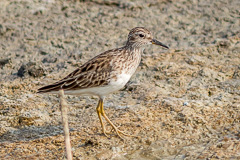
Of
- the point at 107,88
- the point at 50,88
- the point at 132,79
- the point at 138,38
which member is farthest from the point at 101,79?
the point at 132,79

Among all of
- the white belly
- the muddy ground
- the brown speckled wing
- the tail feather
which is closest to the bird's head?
the brown speckled wing

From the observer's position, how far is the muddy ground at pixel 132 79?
6.82m

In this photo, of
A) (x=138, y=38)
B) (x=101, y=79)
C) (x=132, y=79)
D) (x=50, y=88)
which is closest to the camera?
(x=50, y=88)

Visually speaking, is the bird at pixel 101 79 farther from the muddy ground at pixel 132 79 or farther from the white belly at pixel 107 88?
the muddy ground at pixel 132 79

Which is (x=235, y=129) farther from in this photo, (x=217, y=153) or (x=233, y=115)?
(x=217, y=153)

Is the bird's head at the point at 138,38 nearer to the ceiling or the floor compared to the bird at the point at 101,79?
nearer to the ceiling

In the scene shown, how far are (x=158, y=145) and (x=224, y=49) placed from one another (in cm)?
394

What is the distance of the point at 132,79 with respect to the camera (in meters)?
8.89

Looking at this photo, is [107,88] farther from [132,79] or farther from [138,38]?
[132,79]

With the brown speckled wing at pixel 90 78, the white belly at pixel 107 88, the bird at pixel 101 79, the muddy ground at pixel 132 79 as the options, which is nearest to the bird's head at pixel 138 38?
the bird at pixel 101 79

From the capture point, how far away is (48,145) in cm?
684

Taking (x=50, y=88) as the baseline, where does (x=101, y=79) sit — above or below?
above

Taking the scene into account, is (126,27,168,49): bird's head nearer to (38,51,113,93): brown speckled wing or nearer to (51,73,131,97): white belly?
(38,51,113,93): brown speckled wing

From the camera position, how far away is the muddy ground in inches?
269
